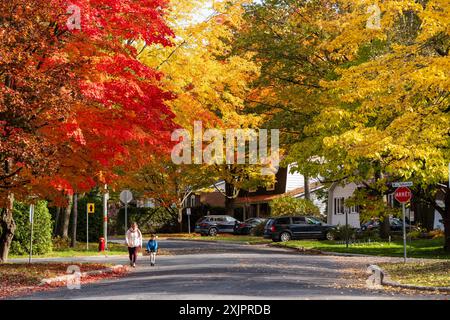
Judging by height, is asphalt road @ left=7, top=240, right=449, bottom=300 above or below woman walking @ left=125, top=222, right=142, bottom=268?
below

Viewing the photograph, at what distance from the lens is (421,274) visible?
21.1 meters

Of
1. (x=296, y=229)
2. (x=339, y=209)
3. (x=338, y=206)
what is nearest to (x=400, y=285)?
(x=296, y=229)

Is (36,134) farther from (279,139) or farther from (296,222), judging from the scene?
(296,222)

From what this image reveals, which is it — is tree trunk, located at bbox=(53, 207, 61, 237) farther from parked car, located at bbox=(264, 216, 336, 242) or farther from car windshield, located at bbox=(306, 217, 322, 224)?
car windshield, located at bbox=(306, 217, 322, 224)

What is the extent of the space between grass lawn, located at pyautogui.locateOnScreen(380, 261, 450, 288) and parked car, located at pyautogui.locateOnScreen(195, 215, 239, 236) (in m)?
40.0

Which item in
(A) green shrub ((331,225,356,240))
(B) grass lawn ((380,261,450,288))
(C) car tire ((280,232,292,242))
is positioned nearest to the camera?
(B) grass lawn ((380,261,450,288))

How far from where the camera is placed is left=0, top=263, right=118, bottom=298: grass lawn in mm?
19373

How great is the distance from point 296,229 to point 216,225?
1637 cm

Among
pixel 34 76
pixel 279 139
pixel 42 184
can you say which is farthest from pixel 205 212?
pixel 34 76

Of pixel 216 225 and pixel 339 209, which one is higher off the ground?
pixel 339 209

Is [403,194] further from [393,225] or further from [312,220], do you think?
[393,225]

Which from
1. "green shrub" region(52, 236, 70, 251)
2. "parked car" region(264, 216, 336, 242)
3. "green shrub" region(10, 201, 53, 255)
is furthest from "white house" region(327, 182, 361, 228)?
"green shrub" region(10, 201, 53, 255)

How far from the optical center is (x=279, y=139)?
38.2 metres

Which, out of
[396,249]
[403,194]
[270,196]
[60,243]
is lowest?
[396,249]
